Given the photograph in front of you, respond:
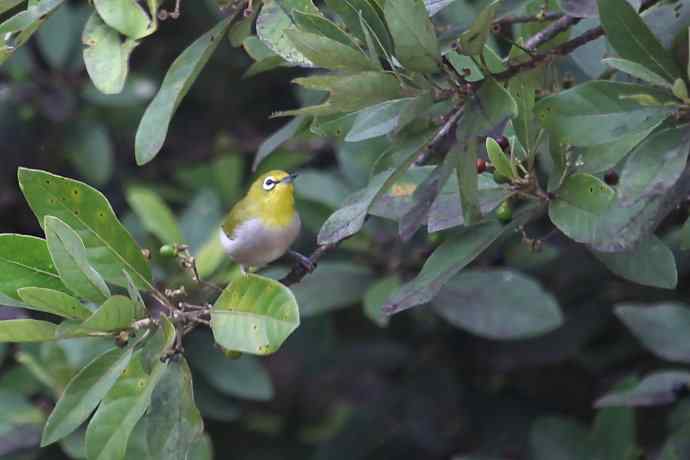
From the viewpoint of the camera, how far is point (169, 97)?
248 centimetres

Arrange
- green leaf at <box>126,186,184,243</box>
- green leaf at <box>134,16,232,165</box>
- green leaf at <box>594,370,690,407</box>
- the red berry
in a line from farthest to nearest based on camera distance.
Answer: green leaf at <box>126,186,184,243</box> < green leaf at <box>594,370,690,407</box> < the red berry < green leaf at <box>134,16,232,165</box>

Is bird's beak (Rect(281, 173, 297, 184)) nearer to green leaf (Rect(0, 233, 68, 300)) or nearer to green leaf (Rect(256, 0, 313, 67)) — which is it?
green leaf (Rect(256, 0, 313, 67))

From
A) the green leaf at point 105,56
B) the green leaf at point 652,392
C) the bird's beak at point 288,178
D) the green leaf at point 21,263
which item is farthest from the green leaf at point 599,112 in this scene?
the bird's beak at point 288,178

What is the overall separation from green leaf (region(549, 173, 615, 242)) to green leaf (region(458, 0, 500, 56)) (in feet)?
1.12

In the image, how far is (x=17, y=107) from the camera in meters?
4.85

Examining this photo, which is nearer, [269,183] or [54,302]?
[54,302]

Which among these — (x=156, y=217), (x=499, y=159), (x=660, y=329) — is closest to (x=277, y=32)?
(x=499, y=159)

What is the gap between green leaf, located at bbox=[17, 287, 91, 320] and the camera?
6.71ft

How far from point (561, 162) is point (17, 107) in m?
3.20

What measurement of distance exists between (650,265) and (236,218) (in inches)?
70.3

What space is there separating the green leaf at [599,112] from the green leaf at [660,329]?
4.88ft

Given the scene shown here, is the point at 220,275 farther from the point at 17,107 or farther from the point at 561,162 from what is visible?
the point at 561,162

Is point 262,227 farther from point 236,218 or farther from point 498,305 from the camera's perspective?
point 498,305

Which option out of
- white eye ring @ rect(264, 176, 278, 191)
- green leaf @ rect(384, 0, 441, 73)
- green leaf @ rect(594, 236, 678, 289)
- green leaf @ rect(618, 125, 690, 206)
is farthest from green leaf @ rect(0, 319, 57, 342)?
white eye ring @ rect(264, 176, 278, 191)
